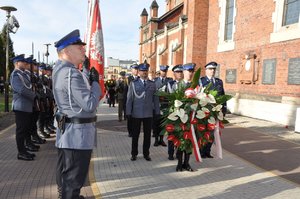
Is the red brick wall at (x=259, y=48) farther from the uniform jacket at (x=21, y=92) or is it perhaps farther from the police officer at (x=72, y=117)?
the police officer at (x=72, y=117)

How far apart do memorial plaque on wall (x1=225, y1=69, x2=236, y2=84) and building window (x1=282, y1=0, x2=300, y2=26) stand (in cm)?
435

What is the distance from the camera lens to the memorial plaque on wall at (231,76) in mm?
16378

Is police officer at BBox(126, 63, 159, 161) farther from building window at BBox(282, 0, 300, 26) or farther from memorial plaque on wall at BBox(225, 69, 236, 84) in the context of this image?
memorial plaque on wall at BBox(225, 69, 236, 84)

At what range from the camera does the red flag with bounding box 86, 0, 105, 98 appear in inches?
191

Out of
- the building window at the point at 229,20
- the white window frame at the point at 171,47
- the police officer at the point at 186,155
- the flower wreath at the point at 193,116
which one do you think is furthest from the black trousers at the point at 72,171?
the white window frame at the point at 171,47

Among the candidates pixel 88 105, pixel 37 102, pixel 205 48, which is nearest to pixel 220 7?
pixel 205 48

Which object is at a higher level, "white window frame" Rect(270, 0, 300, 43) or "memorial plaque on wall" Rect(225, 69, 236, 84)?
"white window frame" Rect(270, 0, 300, 43)

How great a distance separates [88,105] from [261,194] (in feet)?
10.2

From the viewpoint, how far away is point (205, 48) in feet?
68.7

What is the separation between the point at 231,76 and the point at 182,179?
12690 millimetres

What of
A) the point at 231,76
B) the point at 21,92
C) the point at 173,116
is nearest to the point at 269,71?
the point at 231,76

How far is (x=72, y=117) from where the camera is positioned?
121 inches

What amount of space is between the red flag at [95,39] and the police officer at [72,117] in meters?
1.66

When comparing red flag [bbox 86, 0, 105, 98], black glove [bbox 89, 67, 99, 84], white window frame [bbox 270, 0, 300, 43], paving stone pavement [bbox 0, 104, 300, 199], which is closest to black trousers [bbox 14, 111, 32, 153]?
paving stone pavement [bbox 0, 104, 300, 199]
